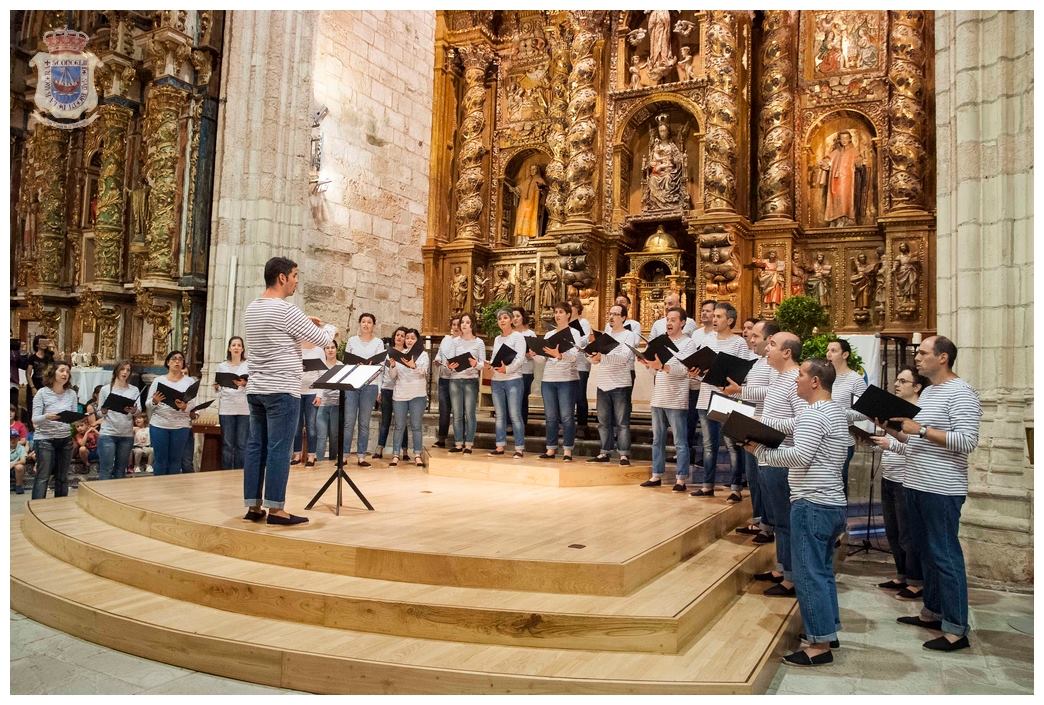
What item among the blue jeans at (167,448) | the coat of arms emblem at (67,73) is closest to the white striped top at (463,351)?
the blue jeans at (167,448)

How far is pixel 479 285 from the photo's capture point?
45.8 ft

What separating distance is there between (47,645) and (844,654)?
4.03 metres

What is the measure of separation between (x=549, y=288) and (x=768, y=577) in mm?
8810

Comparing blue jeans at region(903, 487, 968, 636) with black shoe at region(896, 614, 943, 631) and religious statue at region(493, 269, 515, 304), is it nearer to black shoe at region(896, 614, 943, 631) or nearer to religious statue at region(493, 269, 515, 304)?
black shoe at region(896, 614, 943, 631)

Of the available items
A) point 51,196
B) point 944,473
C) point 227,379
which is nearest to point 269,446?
point 227,379

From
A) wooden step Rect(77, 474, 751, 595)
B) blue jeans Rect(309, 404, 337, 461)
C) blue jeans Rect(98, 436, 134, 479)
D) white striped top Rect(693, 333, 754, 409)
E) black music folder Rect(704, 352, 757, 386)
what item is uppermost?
white striped top Rect(693, 333, 754, 409)

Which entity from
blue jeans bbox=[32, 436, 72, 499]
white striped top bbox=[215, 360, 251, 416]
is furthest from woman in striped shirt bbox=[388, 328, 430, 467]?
blue jeans bbox=[32, 436, 72, 499]

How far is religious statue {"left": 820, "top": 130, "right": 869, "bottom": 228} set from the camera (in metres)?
11.8

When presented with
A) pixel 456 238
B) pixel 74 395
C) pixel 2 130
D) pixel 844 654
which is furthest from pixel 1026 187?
pixel 456 238

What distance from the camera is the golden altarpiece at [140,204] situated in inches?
410

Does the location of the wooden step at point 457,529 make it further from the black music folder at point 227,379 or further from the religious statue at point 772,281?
the religious statue at point 772,281

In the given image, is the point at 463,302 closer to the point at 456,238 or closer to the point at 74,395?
the point at 456,238

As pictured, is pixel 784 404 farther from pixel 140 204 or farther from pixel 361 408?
pixel 140 204

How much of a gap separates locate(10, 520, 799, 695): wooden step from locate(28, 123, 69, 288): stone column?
35.5 ft
